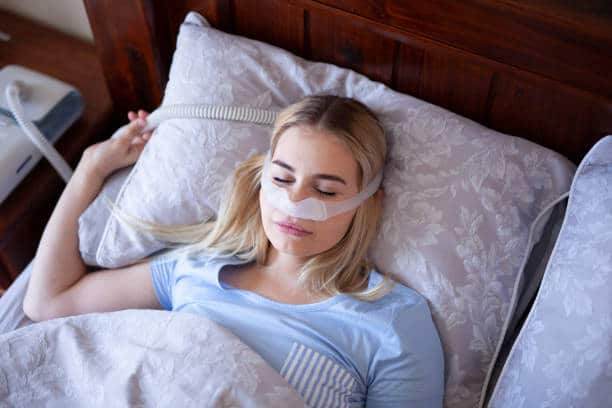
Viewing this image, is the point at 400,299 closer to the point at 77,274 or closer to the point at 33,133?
the point at 77,274

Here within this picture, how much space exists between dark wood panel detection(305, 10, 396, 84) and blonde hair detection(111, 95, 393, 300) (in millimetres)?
143

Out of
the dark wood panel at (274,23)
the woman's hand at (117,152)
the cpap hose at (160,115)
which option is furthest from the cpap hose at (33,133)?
the dark wood panel at (274,23)

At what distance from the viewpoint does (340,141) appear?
40.3 inches

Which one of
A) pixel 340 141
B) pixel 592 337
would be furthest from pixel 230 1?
pixel 592 337

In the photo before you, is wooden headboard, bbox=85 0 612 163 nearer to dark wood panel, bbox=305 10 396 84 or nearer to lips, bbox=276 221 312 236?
dark wood panel, bbox=305 10 396 84

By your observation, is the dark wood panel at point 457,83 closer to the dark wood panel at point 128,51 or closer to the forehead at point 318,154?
the forehead at point 318,154

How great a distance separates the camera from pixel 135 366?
98 cm

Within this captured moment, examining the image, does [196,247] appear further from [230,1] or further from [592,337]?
[592,337]

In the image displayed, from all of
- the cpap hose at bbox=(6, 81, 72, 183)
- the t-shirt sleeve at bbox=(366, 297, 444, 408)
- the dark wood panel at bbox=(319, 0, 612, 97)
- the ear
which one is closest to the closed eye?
the ear

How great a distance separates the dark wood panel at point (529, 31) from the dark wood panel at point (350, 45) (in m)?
0.07

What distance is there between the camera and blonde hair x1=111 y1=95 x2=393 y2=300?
105 cm

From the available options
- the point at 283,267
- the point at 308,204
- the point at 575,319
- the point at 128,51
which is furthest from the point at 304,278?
the point at 128,51

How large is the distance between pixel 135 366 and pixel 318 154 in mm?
459

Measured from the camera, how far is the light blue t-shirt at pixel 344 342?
3.33 feet
